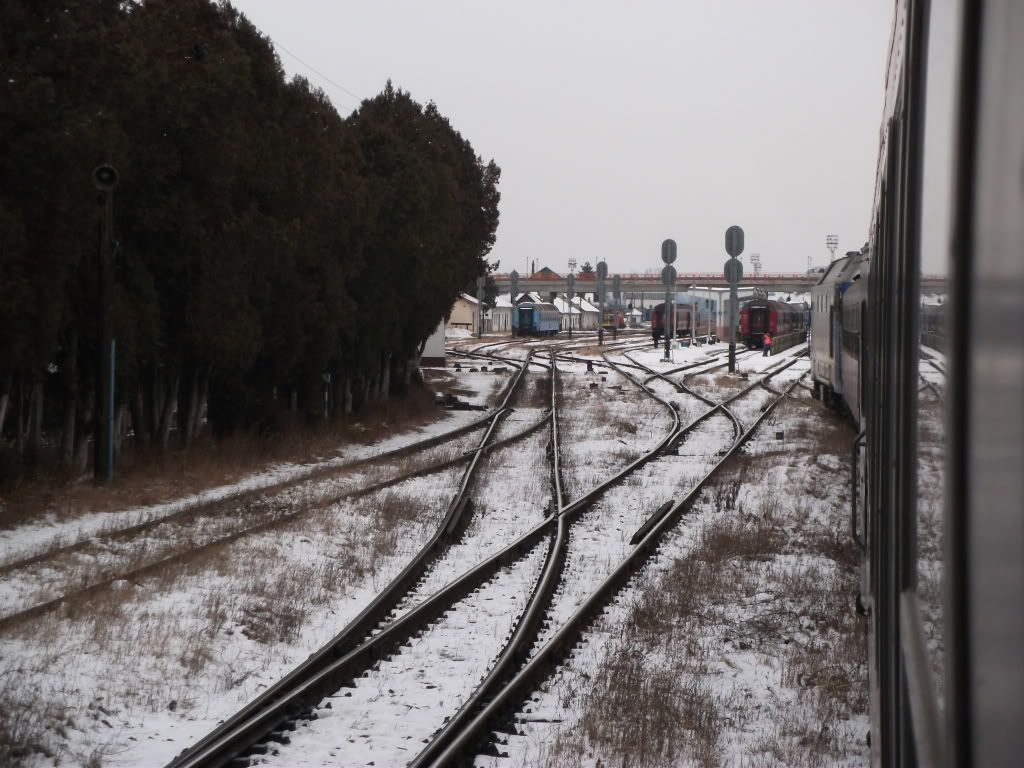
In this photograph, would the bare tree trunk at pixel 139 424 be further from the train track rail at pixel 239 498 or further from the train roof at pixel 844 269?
the train roof at pixel 844 269

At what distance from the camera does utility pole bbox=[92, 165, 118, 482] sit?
15.0 m

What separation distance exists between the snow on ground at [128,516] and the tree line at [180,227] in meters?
1.82

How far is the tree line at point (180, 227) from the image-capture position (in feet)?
45.3

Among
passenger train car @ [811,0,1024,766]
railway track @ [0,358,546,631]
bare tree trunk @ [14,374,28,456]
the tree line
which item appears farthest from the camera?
bare tree trunk @ [14,374,28,456]

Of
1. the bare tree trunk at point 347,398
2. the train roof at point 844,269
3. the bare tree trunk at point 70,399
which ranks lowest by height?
the bare tree trunk at point 347,398

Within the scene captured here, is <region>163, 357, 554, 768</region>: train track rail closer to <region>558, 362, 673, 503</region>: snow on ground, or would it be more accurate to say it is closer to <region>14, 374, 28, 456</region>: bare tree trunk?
<region>558, 362, 673, 503</region>: snow on ground

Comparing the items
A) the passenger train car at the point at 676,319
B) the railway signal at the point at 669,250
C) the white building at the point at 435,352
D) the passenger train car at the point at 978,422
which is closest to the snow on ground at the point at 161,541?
the passenger train car at the point at 978,422

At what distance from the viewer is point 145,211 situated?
1703 centimetres

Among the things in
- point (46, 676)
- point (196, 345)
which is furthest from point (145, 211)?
point (46, 676)

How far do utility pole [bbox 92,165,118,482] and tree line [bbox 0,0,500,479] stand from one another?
0.62ft

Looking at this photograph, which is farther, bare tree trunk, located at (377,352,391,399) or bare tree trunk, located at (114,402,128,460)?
bare tree trunk, located at (377,352,391,399)

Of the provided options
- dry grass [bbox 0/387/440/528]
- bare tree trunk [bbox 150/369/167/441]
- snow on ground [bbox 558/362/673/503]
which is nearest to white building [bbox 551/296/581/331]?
snow on ground [bbox 558/362/673/503]

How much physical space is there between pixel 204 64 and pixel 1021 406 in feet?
57.2

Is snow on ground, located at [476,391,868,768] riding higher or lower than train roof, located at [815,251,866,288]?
lower
